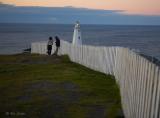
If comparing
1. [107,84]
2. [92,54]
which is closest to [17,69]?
[92,54]

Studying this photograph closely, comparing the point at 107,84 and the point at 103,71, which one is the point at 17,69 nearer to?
the point at 103,71

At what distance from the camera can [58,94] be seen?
13008 millimetres

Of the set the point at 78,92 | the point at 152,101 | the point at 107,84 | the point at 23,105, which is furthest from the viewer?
Answer: the point at 107,84

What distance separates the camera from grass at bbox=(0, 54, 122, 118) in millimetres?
10586

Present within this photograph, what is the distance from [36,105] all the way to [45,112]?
2.85 ft

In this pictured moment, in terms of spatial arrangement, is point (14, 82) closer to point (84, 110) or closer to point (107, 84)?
point (107, 84)

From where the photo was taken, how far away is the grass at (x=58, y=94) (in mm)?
10586

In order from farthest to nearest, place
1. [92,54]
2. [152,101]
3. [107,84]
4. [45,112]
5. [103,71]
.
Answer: [92,54]
[103,71]
[107,84]
[45,112]
[152,101]

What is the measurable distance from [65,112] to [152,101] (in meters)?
4.47

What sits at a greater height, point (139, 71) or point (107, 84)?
point (139, 71)

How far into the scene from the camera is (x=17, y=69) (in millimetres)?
20750

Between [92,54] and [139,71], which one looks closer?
[139,71]

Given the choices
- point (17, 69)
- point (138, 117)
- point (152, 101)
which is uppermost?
point (152, 101)

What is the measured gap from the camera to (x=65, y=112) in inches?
418
